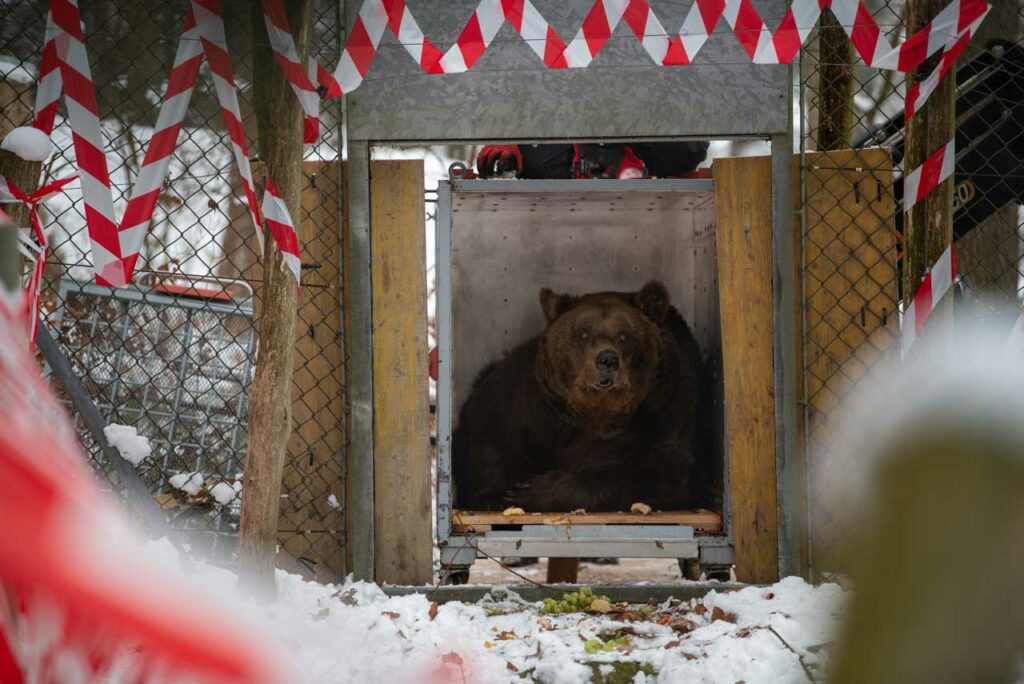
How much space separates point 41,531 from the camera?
490mm

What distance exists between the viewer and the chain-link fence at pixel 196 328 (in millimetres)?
4328

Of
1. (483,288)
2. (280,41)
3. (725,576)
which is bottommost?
(725,576)

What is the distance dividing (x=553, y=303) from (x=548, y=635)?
109 inches

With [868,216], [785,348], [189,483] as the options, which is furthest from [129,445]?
[868,216]

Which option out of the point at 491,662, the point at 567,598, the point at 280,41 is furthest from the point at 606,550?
the point at 280,41

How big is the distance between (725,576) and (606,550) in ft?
2.12

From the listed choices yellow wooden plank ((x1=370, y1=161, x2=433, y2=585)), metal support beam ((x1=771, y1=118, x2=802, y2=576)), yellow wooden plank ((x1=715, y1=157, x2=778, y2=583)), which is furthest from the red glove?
metal support beam ((x1=771, y1=118, x2=802, y2=576))

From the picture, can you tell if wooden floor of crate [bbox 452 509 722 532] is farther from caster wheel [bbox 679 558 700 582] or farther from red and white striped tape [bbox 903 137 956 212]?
red and white striped tape [bbox 903 137 956 212]

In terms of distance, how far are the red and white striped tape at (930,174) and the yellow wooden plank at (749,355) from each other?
721 mm

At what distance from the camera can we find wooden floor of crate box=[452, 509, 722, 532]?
479 centimetres

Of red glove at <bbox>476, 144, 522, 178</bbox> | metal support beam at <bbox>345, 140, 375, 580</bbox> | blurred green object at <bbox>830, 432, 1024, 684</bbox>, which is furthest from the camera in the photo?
red glove at <bbox>476, 144, 522, 178</bbox>

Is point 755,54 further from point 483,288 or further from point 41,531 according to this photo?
point 41,531

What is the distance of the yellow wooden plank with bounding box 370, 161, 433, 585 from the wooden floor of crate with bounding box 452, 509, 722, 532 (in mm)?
318

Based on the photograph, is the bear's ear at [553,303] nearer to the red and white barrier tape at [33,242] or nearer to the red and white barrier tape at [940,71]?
the red and white barrier tape at [940,71]
